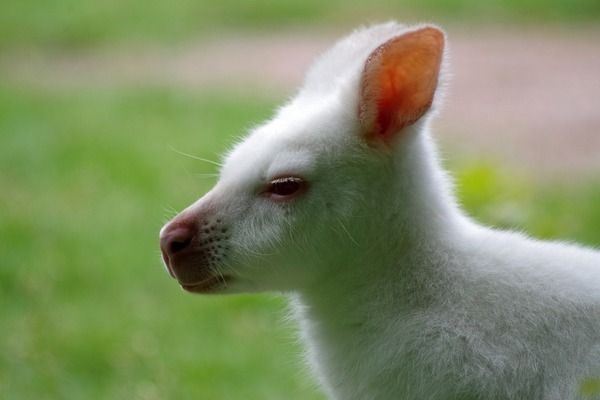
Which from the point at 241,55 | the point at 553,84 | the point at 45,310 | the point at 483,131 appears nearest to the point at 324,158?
the point at 45,310

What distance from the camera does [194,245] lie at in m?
2.45

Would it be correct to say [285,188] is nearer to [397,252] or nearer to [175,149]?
[397,252]

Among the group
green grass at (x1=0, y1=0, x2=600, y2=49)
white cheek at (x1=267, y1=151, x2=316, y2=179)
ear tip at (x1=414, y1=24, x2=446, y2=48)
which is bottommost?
green grass at (x1=0, y1=0, x2=600, y2=49)

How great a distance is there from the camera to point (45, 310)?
4539 millimetres

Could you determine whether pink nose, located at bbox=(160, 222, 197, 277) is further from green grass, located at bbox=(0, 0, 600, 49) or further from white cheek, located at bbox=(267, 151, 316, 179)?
green grass, located at bbox=(0, 0, 600, 49)

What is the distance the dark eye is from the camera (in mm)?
2436

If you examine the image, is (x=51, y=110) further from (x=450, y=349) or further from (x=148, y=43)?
(x=450, y=349)

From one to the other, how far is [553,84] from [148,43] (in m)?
2.99

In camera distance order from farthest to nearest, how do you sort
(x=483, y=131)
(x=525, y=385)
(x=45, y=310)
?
(x=483, y=131), (x=45, y=310), (x=525, y=385)

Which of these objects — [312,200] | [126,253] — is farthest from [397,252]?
[126,253]

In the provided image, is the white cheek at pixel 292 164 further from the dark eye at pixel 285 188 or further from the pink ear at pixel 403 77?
the pink ear at pixel 403 77

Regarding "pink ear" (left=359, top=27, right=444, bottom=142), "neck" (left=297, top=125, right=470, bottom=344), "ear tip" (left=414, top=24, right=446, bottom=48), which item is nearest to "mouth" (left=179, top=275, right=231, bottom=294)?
"neck" (left=297, top=125, right=470, bottom=344)

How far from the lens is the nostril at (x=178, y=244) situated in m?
2.44

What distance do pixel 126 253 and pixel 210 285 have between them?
264cm
